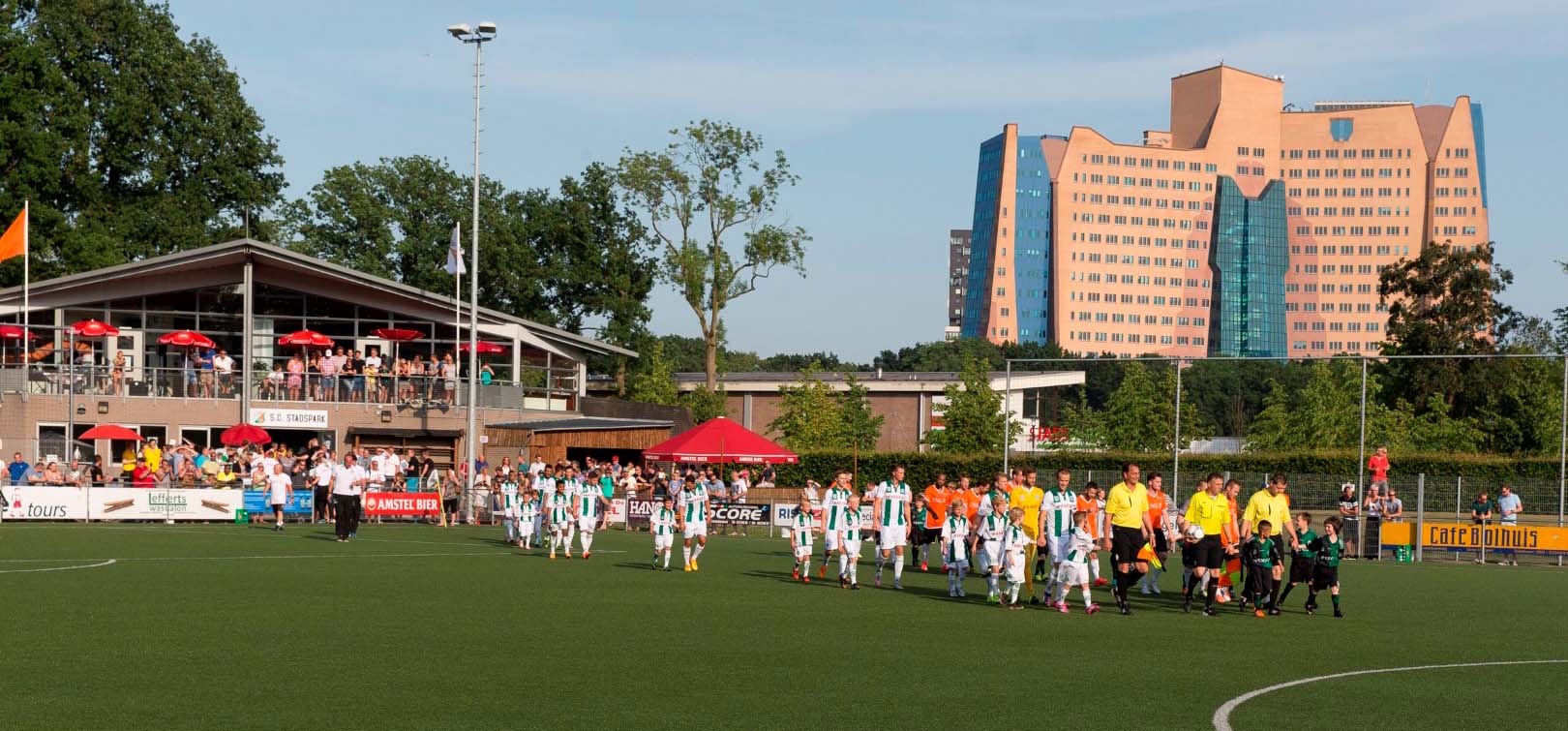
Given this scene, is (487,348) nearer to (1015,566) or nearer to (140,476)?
(140,476)

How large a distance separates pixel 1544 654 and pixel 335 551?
20.8 m

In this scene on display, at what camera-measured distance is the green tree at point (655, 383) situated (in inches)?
2817

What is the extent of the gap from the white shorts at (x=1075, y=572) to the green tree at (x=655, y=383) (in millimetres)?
50239

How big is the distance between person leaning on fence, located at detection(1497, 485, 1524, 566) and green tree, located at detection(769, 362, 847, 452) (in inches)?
1326

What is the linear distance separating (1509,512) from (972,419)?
3412cm

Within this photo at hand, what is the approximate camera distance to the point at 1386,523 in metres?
35.6

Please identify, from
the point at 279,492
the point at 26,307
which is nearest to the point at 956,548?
the point at 279,492

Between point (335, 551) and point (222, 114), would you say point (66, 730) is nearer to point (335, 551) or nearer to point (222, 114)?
point (335, 551)

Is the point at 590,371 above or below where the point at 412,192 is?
below

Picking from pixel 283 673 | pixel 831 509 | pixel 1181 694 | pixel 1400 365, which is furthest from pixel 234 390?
pixel 1400 365

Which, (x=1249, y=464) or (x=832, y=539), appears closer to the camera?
(x=832, y=539)

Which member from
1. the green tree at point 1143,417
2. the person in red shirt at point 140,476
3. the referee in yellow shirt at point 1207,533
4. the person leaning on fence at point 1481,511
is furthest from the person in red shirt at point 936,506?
the green tree at point 1143,417

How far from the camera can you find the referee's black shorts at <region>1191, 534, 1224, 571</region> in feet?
70.2

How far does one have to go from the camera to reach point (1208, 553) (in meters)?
21.5
